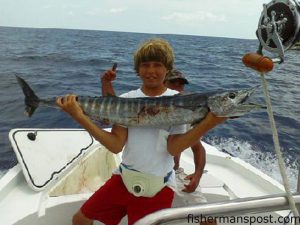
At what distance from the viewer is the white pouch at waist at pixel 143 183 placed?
2340mm

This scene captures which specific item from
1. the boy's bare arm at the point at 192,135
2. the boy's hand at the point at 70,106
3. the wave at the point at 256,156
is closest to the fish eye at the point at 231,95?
the boy's bare arm at the point at 192,135

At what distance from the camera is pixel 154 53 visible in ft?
7.57

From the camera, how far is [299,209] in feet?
5.09

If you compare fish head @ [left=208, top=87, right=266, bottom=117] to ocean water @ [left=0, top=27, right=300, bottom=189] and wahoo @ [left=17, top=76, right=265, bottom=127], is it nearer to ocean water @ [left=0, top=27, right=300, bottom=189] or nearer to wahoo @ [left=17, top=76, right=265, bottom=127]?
wahoo @ [left=17, top=76, right=265, bottom=127]

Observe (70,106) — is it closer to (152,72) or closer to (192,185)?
(152,72)

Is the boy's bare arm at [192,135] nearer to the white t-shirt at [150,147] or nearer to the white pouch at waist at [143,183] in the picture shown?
the white t-shirt at [150,147]

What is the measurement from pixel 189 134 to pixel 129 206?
655mm

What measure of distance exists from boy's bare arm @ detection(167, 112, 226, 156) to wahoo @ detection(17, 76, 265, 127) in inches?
1.4

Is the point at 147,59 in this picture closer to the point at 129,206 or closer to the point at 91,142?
the point at 129,206

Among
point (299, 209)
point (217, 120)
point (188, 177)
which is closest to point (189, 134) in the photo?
point (217, 120)

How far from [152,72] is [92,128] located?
1.70 ft

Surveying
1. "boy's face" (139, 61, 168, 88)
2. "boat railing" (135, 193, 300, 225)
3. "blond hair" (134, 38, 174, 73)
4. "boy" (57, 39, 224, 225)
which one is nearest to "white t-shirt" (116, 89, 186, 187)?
"boy" (57, 39, 224, 225)

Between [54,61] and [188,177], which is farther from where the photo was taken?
[54,61]

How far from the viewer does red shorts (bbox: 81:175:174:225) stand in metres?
2.37
